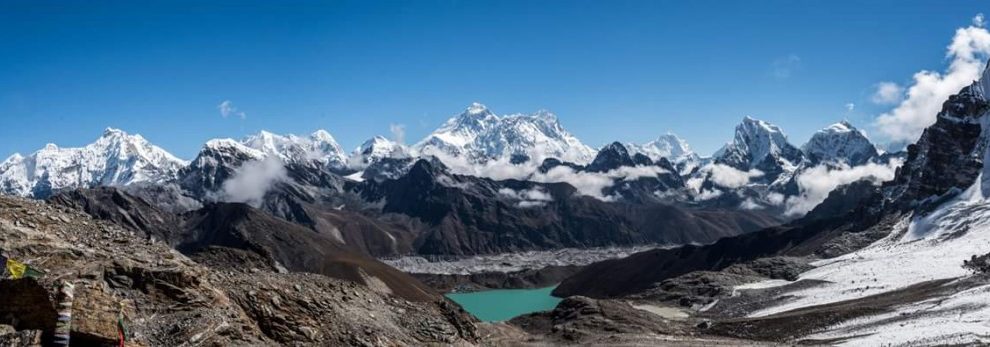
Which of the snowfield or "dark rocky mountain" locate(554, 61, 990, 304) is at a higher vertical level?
"dark rocky mountain" locate(554, 61, 990, 304)

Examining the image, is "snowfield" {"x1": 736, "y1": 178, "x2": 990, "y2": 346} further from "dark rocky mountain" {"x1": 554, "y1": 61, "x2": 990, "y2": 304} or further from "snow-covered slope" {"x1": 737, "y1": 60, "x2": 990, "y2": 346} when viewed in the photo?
"dark rocky mountain" {"x1": 554, "y1": 61, "x2": 990, "y2": 304}

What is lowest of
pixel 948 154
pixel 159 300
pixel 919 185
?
pixel 159 300

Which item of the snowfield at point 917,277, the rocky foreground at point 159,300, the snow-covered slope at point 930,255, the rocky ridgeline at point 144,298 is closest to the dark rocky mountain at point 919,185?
the snow-covered slope at point 930,255

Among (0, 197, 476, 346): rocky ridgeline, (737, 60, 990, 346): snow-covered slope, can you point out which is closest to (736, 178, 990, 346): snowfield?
(737, 60, 990, 346): snow-covered slope

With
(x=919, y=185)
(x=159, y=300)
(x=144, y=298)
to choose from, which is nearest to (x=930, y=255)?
(x=919, y=185)

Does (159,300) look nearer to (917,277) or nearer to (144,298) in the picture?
(144,298)

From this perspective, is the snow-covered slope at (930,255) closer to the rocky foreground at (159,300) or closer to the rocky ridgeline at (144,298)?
the rocky foreground at (159,300)

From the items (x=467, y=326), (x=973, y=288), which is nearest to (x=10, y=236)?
(x=467, y=326)

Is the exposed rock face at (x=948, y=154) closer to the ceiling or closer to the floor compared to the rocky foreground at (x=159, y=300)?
closer to the ceiling
